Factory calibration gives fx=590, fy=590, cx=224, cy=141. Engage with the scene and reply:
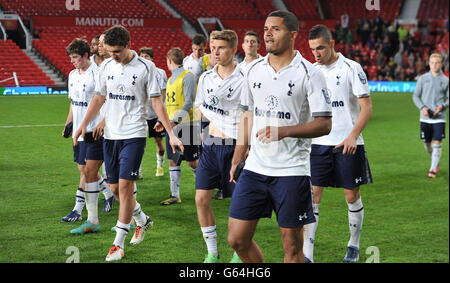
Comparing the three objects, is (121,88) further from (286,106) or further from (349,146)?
(349,146)

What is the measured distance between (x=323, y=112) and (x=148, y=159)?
634cm

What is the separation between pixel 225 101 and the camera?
14.8ft

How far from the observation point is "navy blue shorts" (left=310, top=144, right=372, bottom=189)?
440 cm

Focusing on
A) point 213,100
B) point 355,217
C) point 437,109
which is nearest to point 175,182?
point 213,100

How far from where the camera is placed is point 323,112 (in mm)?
3250

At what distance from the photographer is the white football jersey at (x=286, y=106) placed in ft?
10.8

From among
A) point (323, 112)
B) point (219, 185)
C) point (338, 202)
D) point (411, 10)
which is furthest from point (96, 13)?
point (411, 10)

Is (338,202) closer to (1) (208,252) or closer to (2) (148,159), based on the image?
(1) (208,252)

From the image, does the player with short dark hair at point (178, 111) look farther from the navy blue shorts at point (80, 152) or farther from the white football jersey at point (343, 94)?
the white football jersey at point (343, 94)

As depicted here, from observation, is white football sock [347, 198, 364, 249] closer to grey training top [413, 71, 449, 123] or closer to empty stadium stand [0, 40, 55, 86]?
empty stadium stand [0, 40, 55, 86]

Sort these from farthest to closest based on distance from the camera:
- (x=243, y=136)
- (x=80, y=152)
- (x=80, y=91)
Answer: (x=80, y=152) < (x=80, y=91) < (x=243, y=136)

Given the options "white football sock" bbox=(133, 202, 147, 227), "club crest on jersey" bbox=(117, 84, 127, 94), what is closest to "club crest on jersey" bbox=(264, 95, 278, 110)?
"club crest on jersey" bbox=(117, 84, 127, 94)

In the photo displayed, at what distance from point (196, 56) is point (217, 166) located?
212cm

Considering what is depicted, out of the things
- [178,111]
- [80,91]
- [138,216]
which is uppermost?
[80,91]
